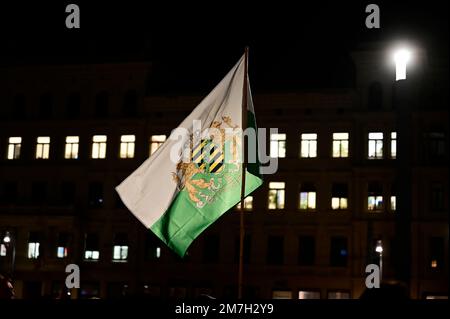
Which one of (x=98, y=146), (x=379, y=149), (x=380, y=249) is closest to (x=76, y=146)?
(x=98, y=146)

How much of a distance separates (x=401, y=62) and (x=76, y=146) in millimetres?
41547

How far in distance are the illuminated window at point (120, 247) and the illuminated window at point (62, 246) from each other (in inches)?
119

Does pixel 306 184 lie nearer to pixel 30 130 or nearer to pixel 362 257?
pixel 362 257

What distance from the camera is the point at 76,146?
50344 mm

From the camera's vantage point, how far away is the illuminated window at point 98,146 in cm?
4962

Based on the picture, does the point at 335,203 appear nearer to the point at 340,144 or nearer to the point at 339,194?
the point at 339,194

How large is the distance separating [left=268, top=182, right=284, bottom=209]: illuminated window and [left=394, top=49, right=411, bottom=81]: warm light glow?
35.6m

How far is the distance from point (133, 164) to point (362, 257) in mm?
15037

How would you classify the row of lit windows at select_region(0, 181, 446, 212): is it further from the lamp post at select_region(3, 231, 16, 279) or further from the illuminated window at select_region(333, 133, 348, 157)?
the lamp post at select_region(3, 231, 16, 279)

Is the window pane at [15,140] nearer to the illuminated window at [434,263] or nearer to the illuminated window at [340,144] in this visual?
the illuminated window at [340,144]

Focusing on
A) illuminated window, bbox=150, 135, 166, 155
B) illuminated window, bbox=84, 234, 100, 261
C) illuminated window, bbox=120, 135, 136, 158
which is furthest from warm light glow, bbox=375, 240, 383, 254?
illuminated window, bbox=84, 234, 100, 261

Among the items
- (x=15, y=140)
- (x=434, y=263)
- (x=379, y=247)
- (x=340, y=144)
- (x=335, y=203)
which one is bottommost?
(x=434, y=263)

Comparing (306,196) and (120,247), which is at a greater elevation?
(306,196)
